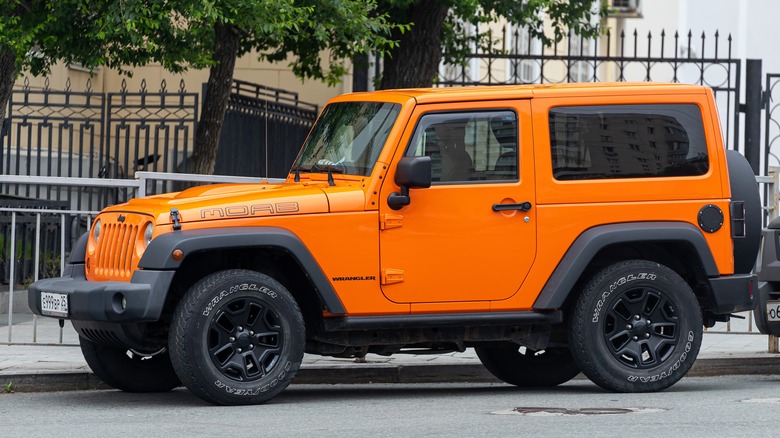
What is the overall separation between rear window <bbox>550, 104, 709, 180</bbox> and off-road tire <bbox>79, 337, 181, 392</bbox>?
2807 millimetres

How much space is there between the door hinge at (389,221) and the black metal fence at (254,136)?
7680 mm

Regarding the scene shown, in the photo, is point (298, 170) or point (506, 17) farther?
point (506, 17)

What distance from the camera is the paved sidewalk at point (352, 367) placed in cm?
966

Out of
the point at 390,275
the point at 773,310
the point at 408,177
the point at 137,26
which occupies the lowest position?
the point at 773,310

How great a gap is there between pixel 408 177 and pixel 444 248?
535 mm

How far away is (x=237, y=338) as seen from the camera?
8578mm

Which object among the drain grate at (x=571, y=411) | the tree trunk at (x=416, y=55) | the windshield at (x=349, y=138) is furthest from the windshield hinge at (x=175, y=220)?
the tree trunk at (x=416, y=55)

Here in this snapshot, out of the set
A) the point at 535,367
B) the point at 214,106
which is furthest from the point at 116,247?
the point at 214,106

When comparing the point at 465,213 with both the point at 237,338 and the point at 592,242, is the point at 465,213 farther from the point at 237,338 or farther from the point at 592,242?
the point at 237,338

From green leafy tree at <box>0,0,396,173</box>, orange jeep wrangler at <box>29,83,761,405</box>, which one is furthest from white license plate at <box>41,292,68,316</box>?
green leafy tree at <box>0,0,396,173</box>

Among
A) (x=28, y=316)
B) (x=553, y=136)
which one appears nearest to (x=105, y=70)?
(x=28, y=316)

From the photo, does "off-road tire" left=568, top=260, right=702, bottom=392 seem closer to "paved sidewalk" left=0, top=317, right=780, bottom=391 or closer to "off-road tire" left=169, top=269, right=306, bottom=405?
"paved sidewalk" left=0, top=317, right=780, bottom=391

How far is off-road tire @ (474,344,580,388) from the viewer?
10117 mm

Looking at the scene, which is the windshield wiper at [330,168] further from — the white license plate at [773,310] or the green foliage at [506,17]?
the green foliage at [506,17]
